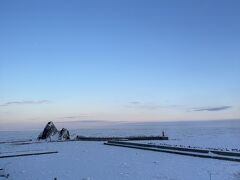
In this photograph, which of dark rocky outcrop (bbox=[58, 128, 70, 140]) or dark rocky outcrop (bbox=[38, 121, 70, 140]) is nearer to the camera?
A: dark rocky outcrop (bbox=[58, 128, 70, 140])

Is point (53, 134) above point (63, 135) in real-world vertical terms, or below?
above

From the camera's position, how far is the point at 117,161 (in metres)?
28.1

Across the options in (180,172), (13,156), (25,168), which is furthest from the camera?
(13,156)

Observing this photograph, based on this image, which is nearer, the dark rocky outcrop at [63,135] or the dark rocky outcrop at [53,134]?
the dark rocky outcrop at [63,135]

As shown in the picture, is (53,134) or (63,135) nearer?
(63,135)

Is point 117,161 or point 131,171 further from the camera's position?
point 117,161

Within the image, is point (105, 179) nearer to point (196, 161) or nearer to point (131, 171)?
point (131, 171)

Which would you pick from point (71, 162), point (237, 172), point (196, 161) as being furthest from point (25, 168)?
point (237, 172)

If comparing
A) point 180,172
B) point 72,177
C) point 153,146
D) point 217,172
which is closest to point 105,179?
point 72,177

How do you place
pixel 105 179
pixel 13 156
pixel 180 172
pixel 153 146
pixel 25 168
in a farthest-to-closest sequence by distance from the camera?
pixel 153 146 < pixel 13 156 < pixel 25 168 < pixel 180 172 < pixel 105 179

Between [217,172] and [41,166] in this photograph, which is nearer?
[217,172]

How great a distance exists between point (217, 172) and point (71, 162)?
1213cm

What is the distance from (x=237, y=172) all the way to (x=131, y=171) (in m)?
6.68

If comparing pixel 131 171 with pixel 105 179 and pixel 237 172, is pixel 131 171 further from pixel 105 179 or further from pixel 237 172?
pixel 237 172
